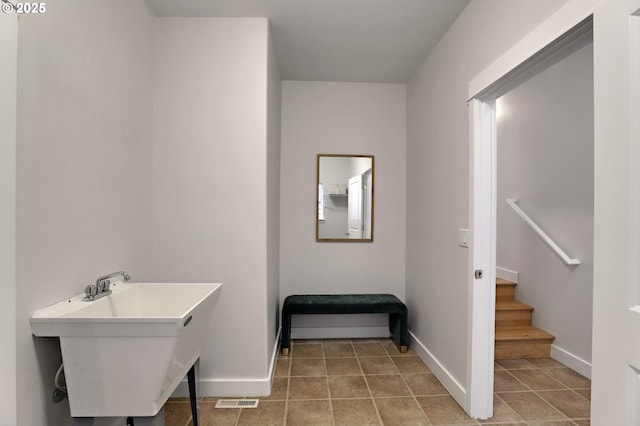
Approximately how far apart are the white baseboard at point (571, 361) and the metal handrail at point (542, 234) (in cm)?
74

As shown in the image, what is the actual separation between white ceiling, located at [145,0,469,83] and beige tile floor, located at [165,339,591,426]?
2565 mm

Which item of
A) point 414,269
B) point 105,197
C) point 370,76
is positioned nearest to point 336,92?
point 370,76

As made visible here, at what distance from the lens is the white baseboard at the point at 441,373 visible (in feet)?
6.56

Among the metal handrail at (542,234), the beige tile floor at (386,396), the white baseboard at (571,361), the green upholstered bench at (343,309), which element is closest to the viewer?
the beige tile floor at (386,396)

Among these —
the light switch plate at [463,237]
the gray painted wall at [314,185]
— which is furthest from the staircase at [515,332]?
the light switch plate at [463,237]

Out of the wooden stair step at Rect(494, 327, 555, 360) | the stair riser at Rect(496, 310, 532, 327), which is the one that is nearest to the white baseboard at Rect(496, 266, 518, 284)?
the stair riser at Rect(496, 310, 532, 327)

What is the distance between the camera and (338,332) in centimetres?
315

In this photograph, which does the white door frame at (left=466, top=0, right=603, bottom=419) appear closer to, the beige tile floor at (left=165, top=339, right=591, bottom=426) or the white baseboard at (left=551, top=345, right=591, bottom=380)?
the beige tile floor at (left=165, top=339, right=591, bottom=426)

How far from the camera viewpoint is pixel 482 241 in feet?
6.19

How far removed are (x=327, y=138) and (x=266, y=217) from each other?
54.3 inches

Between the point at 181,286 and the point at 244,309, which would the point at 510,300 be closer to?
the point at 244,309

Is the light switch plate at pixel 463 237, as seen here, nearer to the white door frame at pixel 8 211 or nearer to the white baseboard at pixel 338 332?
the white baseboard at pixel 338 332

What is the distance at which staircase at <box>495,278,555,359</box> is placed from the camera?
2.69 meters

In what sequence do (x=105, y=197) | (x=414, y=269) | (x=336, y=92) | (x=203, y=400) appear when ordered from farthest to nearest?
1. (x=336, y=92)
2. (x=414, y=269)
3. (x=203, y=400)
4. (x=105, y=197)
